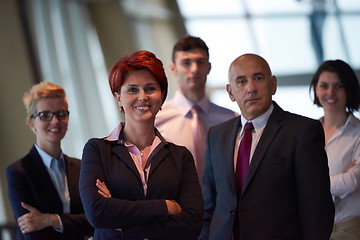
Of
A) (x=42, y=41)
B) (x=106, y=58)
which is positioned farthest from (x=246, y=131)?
(x=106, y=58)

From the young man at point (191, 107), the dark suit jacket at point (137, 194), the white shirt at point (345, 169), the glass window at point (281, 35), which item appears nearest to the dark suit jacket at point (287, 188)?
the dark suit jacket at point (137, 194)

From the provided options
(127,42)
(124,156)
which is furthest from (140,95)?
(127,42)

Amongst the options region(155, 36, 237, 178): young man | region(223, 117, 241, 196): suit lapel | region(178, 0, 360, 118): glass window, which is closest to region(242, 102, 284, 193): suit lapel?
region(223, 117, 241, 196): suit lapel

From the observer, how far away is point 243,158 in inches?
134

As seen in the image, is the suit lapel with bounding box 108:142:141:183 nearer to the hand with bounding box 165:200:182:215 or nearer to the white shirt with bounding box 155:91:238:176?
the hand with bounding box 165:200:182:215

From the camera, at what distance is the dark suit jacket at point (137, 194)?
292cm

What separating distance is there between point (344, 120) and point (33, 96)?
6.50 feet

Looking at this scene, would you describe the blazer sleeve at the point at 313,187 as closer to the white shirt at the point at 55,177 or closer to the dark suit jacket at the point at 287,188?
the dark suit jacket at the point at 287,188

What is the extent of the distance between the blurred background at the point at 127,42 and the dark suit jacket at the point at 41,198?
2.77 metres

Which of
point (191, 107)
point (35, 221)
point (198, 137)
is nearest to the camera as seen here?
point (35, 221)

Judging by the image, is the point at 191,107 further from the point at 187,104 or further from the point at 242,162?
the point at 242,162

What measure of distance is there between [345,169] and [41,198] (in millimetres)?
1850

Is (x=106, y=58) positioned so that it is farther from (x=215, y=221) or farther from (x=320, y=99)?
(x=215, y=221)

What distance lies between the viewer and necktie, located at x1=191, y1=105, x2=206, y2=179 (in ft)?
14.8
